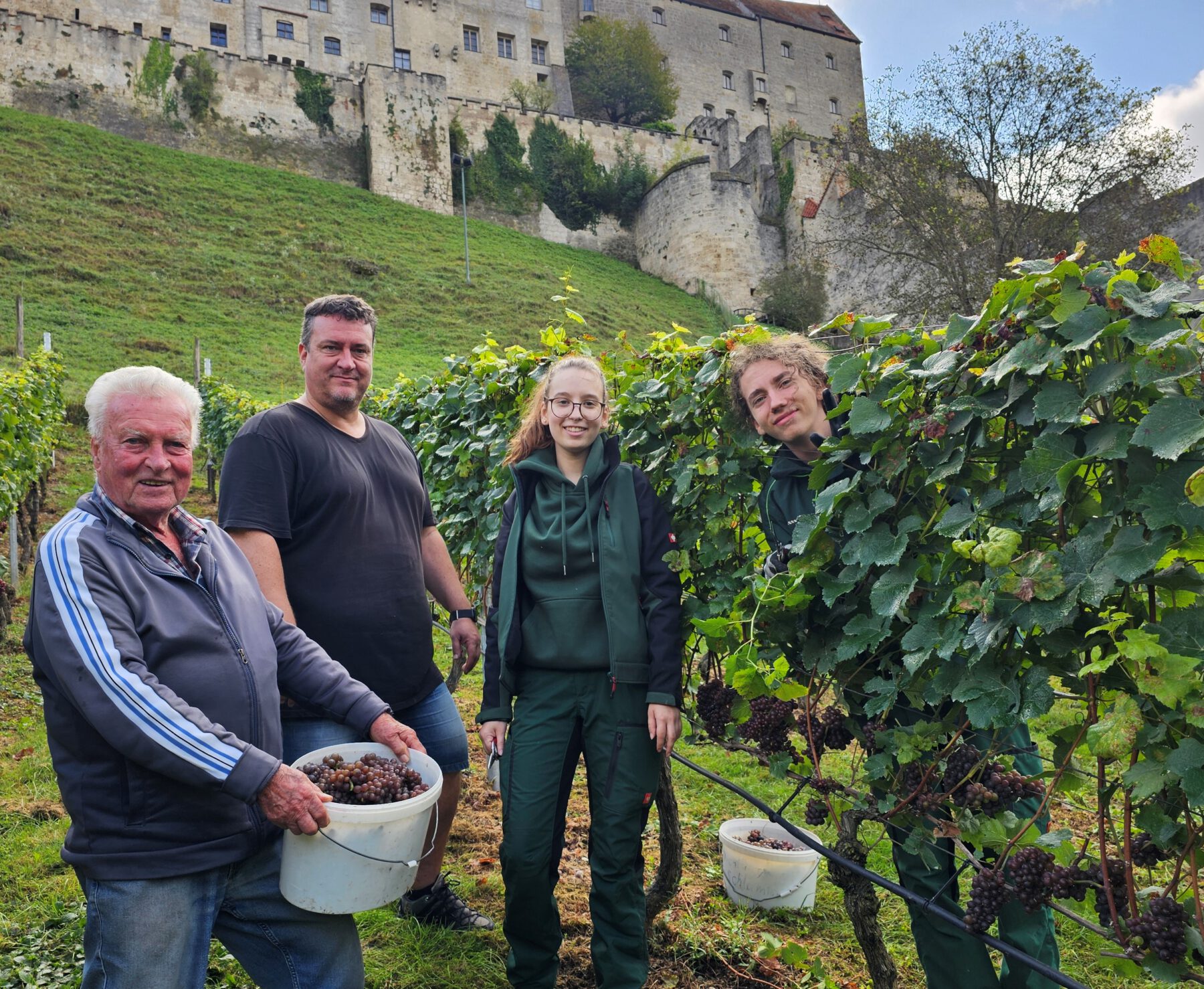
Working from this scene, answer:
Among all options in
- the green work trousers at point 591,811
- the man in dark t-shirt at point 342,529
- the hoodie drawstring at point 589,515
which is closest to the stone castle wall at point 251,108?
the man in dark t-shirt at point 342,529

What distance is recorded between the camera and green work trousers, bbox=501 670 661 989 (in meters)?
2.62

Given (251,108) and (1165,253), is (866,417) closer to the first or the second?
(1165,253)

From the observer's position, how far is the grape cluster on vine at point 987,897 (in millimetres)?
1833

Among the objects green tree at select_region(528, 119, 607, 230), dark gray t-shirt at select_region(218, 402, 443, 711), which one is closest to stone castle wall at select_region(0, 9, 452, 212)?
green tree at select_region(528, 119, 607, 230)

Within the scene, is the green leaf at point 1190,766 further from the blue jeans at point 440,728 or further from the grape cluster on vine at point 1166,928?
the blue jeans at point 440,728

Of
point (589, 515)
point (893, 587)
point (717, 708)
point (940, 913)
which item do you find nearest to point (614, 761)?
point (717, 708)

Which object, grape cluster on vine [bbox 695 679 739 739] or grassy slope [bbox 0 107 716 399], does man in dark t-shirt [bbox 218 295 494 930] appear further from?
grassy slope [bbox 0 107 716 399]

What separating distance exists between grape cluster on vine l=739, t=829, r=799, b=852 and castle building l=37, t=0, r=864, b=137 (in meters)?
39.8

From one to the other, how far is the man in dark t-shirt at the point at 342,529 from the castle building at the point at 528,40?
128 feet

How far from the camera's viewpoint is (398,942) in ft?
10.3

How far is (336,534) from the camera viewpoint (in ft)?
9.18

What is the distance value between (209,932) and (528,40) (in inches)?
1950

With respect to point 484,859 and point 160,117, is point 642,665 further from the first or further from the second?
point 160,117

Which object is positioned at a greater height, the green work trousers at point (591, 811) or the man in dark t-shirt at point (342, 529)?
the man in dark t-shirt at point (342, 529)
